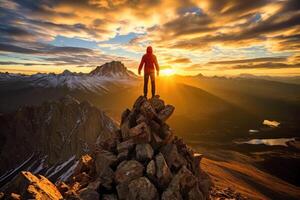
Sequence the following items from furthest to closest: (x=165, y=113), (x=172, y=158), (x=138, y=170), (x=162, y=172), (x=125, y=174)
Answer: (x=165, y=113) < (x=172, y=158) < (x=138, y=170) < (x=162, y=172) < (x=125, y=174)

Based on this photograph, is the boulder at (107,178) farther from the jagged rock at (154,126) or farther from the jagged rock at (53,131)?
the jagged rock at (53,131)

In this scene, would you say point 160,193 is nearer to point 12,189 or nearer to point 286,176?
point 12,189

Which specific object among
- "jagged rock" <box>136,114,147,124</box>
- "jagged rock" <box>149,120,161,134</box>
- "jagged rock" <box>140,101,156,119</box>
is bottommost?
"jagged rock" <box>149,120,161,134</box>

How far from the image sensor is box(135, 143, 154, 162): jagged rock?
83.9 ft

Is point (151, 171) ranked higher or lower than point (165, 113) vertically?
lower

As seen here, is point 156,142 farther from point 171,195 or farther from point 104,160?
point 171,195

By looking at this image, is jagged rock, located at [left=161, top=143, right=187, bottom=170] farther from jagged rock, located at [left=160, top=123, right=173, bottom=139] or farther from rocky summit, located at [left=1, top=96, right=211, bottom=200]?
jagged rock, located at [left=160, top=123, right=173, bottom=139]

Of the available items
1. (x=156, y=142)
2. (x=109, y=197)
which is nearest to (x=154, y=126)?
(x=156, y=142)

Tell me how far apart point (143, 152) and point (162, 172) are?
2.97 meters

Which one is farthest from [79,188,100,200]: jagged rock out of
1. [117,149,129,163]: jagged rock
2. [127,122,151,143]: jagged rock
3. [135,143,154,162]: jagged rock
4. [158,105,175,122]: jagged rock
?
[158,105,175,122]: jagged rock

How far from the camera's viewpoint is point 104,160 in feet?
86.1

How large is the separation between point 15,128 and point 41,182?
161 m

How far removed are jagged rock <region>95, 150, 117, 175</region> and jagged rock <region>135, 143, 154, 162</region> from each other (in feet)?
8.02

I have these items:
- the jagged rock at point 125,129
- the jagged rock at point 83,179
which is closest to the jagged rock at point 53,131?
the jagged rock at point 83,179
